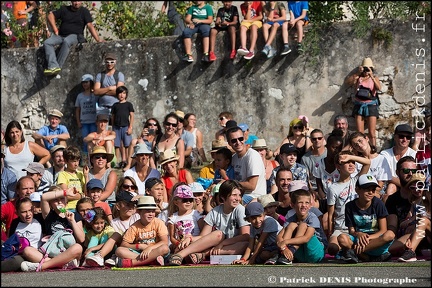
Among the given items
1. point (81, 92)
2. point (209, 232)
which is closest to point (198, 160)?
point (81, 92)

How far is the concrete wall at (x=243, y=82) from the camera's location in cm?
1773

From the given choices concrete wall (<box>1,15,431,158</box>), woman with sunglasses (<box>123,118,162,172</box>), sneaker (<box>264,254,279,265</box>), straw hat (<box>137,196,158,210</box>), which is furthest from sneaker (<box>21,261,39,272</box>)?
concrete wall (<box>1,15,431,158</box>)

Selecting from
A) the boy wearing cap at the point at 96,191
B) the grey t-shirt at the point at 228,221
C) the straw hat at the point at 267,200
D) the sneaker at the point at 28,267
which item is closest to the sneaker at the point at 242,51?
the boy wearing cap at the point at 96,191

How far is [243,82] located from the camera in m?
18.2

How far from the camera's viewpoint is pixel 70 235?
1288 centimetres

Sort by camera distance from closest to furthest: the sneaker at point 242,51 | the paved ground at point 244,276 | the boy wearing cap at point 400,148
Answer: the paved ground at point 244,276 → the boy wearing cap at point 400,148 → the sneaker at point 242,51

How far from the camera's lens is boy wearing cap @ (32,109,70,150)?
17344mm

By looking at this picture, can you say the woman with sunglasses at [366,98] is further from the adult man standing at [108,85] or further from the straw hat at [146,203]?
the straw hat at [146,203]

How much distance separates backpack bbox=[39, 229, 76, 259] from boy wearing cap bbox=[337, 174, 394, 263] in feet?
9.75

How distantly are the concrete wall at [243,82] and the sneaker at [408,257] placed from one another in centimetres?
573

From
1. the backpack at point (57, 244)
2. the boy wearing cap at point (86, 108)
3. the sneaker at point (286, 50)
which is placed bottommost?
the backpack at point (57, 244)

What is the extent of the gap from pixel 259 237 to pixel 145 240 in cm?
129

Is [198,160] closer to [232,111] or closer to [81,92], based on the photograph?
[232,111]

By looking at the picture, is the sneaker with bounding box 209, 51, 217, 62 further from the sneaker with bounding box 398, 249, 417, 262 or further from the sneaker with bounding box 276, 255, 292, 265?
the sneaker with bounding box 398, 249, 417, 262
